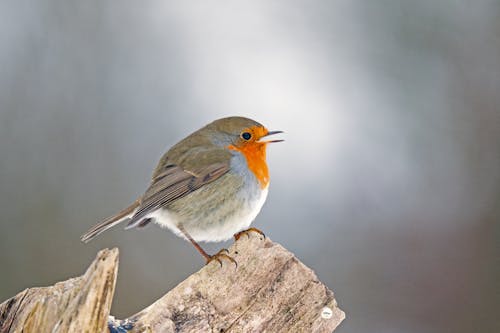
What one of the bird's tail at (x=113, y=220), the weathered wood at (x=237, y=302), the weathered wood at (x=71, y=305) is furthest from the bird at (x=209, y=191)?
the weathered wood at (x=71, y=305)

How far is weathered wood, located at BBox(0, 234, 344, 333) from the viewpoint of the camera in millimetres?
2227

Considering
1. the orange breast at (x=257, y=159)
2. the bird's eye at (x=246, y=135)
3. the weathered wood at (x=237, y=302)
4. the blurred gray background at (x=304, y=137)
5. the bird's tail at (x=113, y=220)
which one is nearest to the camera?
the weathered wood at (x=237, y=302)

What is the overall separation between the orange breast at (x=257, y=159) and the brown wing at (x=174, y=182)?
0.40 ft

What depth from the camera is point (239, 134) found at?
3.28 m

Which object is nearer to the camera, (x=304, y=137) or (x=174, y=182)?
(x=174, y=182)

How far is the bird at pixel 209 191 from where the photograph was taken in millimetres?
3047

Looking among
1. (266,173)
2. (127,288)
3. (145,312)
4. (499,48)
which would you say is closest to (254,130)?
(266,173)

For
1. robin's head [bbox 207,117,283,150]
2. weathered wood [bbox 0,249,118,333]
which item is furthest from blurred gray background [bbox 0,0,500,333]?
weathered wood [bbox 0,249,118,333]

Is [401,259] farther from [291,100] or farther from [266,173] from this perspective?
[266,173]

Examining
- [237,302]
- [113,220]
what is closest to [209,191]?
[113,220]

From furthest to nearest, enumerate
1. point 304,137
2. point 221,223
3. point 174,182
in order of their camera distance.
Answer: point 304,137
point 174,182
point 221,223

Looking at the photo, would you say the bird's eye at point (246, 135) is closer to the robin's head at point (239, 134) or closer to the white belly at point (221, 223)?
the robin's head at point (239, 134)

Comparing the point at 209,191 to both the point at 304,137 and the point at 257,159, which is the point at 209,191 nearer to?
the point at 257,159

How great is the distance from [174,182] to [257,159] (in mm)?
404
